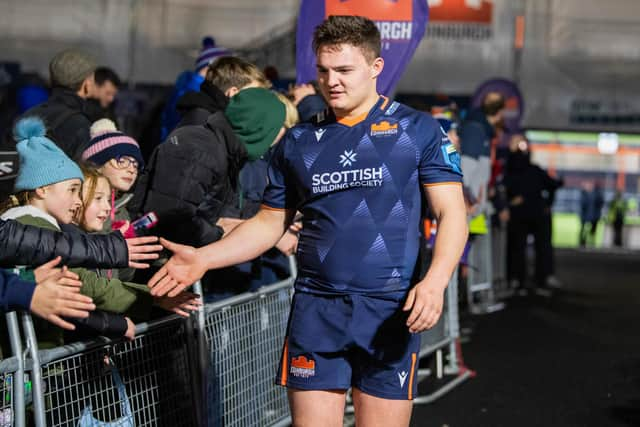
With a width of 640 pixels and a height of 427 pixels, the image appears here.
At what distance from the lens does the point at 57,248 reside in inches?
147

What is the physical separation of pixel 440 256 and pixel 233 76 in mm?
2557

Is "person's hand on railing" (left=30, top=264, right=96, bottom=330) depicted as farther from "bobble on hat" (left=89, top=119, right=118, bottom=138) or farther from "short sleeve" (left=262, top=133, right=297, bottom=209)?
"bobble on hat" (left=89, top=119, right=118, bottom=138)

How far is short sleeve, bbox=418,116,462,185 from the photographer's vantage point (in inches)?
153

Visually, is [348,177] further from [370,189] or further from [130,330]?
[130,330]

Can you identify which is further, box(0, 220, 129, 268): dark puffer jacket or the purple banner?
the purple banner

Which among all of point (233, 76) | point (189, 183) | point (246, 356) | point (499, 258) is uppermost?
point (233, 76)

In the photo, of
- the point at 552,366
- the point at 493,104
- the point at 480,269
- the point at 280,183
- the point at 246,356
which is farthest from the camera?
the point at 493,104

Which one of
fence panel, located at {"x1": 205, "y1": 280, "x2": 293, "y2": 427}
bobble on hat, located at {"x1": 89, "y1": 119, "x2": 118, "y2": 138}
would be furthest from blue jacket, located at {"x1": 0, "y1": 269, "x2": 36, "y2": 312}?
bobble on hat, located at {"x1": 89, "y1": 119, "x2": 118, "y2": 138}

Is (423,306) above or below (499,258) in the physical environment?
above

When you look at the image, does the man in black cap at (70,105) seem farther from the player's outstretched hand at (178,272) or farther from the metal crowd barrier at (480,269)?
the metal crowd barrier at (480,269)

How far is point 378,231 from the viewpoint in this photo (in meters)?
3.87

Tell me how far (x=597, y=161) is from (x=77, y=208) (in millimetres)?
23767

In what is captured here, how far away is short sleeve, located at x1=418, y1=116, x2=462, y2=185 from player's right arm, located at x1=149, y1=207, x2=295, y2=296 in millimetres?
594

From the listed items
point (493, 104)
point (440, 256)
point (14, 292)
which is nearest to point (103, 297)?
point (14, 292)
